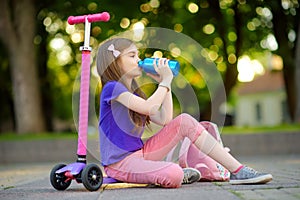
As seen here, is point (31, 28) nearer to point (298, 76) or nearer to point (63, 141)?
point (63, 141)

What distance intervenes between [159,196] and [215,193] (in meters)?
0.40

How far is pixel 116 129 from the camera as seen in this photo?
15.3 ft

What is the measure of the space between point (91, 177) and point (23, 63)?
35.6 ft

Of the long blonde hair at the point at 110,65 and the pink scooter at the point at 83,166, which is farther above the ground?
the long blonde hair at the point at 110,65

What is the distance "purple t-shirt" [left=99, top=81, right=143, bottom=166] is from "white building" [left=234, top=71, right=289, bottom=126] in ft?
120

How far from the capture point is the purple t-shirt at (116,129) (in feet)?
15.3

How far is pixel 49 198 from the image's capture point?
425cm

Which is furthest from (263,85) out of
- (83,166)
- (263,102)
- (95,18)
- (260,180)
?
(83,166)

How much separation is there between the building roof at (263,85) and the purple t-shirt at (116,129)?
37.3 meters

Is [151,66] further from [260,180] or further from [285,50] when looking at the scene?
[285,50]

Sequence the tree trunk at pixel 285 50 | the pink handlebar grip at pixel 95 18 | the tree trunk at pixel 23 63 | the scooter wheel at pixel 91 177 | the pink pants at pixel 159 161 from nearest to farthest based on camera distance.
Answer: the scooter wheel at pixel 91 177 → the pink pants at pixel 159 161 → the pink handlebar grip at pixel 95 18 → the tree trunk at pixel 23 63 → the tree trunk at pixel 285 50

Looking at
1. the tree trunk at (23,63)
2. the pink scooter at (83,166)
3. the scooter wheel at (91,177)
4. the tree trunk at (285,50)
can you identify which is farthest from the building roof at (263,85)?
the scooter wheel at (91,177)

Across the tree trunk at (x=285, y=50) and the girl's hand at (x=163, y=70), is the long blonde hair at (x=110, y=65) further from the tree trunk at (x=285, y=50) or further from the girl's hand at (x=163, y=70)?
the tree trunk at (x=285, y=50)

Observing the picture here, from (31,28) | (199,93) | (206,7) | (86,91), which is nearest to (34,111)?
(31,28)
